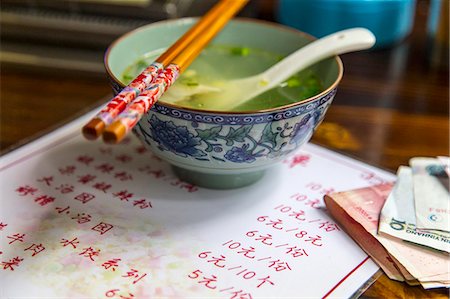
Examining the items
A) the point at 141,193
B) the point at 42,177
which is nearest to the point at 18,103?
the point at 42,177

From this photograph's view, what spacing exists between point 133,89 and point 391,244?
350mm

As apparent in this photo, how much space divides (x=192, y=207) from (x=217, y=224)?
0.05 m

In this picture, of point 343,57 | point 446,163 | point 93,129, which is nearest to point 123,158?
point 93,129

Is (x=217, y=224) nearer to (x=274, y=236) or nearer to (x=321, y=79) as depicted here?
(x=274, y=236)

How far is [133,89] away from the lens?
623mm

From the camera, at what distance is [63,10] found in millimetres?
1215

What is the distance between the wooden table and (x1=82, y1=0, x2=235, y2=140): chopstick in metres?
0.29

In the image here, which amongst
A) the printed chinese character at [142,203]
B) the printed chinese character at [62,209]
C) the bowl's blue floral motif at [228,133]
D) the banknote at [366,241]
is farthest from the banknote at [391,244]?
the printed chinese character at [62,209]

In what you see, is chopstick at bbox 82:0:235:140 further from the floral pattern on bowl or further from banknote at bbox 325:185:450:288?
banknote at bbox 325:185:450:288

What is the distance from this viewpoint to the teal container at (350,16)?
126 centimetres

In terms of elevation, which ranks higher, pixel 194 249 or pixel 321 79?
pixel 321 79

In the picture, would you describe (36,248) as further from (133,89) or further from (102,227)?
(133,89)

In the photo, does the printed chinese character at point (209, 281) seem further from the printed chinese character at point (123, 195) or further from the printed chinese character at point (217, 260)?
the printed chinese character at point (123, 195)

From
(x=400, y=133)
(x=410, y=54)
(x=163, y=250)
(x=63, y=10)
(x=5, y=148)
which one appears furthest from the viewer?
(x=410, y=54)
